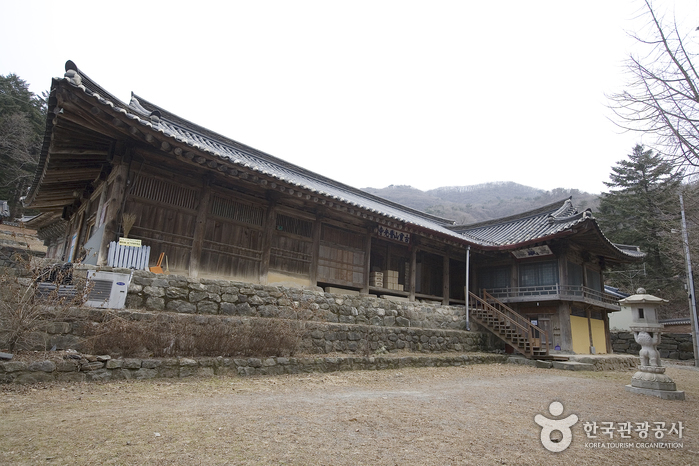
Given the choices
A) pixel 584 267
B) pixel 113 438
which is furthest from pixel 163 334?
pixel 584 267

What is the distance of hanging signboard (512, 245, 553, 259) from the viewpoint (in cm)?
1653

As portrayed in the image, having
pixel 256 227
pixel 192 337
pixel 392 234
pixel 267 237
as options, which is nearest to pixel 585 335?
pixel 392 234

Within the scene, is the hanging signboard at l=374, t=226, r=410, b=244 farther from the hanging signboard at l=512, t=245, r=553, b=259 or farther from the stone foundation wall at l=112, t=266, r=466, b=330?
the hanging signboard at l=512, t=245, r=553, b=259

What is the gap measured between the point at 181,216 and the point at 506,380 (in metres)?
9.78

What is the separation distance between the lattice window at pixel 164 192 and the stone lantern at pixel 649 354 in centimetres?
1186

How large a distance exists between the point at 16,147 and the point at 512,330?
37.4m

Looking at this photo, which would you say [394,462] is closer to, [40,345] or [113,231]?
[40,345]

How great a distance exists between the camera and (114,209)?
8.72m

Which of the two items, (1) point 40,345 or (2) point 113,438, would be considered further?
(1) point 40,345

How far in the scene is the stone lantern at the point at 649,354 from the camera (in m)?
8.34

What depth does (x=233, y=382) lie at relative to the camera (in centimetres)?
715

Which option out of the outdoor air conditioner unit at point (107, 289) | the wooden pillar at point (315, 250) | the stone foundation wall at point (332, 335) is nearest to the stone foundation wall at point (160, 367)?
the stone foundation wall at point (332, 335)

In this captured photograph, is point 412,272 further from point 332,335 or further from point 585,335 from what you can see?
point 585,335

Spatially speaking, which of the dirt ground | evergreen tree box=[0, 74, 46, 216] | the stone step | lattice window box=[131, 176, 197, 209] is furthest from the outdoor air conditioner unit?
evergreen tree box=[0, 74, 46, 216]
